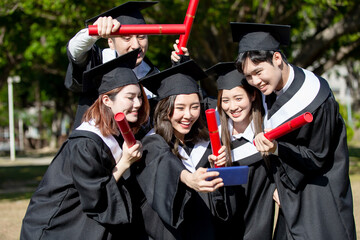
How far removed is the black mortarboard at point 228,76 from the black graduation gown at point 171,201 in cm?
54

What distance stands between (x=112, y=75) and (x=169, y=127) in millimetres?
583

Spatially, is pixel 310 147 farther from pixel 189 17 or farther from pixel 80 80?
pixel 80 80

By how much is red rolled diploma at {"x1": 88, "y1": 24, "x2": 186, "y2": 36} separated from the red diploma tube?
3.46 ft

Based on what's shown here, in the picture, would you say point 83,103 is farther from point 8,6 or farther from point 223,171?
point 8,6

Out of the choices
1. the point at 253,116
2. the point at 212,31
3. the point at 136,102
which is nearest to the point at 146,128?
the point at 136,102

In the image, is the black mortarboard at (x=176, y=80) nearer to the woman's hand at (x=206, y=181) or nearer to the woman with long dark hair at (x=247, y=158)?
the woman with long dark hair at (x=247, y=158)

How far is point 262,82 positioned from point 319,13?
10.6 metres

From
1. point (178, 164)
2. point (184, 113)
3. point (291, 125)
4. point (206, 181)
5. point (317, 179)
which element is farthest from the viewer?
point (184, 113)

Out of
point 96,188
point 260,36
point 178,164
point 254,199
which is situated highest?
point 260,36

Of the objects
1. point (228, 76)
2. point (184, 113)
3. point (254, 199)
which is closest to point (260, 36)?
point (228, 76)

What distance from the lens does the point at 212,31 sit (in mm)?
12281

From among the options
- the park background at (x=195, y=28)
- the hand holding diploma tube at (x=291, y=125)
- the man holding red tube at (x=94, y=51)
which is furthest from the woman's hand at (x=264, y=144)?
the park background at (x=195, y=28)

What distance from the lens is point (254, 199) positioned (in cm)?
373

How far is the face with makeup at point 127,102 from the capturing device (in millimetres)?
3488
